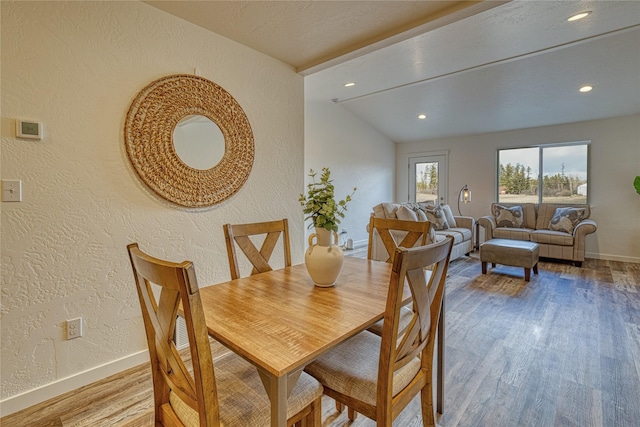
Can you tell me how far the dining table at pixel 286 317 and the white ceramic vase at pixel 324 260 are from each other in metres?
0.05

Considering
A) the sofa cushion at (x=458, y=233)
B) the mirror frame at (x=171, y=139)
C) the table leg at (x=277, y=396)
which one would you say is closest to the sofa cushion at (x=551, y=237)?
the sofa cushion at (x=458, y=233)

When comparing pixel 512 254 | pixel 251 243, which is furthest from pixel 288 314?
pixel 512 254

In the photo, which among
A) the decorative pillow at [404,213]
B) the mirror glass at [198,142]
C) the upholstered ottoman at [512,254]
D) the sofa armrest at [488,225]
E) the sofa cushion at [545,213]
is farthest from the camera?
the sofa armrest at [488,225]

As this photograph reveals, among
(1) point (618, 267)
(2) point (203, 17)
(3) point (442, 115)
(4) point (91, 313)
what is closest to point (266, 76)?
(2) point (203, 17)

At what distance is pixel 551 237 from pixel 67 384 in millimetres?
5897

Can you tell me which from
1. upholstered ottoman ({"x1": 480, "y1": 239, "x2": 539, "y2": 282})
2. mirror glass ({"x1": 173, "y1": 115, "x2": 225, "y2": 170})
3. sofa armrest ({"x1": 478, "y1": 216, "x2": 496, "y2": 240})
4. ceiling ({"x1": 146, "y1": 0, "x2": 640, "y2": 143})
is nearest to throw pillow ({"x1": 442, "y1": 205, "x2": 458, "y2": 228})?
sofa armrest ({"x1": 478, "y1": 216, "x2": 496, "y2": 240})

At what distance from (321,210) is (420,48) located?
9.29 feet

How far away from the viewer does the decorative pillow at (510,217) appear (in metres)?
5.26

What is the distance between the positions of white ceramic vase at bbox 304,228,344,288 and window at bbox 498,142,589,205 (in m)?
5.85

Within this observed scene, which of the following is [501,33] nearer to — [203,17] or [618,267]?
[203,17]

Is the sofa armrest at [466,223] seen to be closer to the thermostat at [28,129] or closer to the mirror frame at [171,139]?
the mirror frame at [171,139]

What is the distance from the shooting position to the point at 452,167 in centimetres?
658

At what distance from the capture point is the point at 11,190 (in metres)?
1.54

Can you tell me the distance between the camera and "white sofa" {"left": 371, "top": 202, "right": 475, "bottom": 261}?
167 inches
